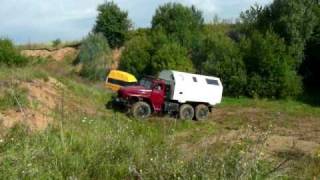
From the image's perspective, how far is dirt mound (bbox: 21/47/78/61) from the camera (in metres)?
57.0

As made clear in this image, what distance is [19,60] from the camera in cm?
4100

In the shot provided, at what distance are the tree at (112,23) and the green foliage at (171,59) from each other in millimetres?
11847

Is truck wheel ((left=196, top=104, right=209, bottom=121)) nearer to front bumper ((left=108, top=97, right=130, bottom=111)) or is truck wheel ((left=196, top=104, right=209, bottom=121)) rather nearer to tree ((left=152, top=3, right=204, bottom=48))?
front bumper ((left=108, top=97, right=130, bottom=111))

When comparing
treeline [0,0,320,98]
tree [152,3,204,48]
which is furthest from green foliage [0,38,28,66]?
tree [152,3,204,48]

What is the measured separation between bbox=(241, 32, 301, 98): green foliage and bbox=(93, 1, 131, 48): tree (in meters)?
17.6

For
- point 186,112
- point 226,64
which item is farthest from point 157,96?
point 226,64

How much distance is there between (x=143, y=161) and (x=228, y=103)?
28471 millimetres

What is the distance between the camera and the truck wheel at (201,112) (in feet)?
89.7

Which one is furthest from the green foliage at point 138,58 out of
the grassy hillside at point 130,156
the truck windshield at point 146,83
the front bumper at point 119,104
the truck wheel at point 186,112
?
the grassy hillside at point 130,156

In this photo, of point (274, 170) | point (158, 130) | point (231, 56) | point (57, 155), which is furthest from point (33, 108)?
point (231, 56)

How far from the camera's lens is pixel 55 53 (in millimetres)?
58125

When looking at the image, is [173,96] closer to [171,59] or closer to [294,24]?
[171,59]

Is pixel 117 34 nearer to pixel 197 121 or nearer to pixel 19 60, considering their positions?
pixel 19 60

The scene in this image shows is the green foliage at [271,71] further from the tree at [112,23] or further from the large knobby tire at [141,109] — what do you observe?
the tree at [112,23]
